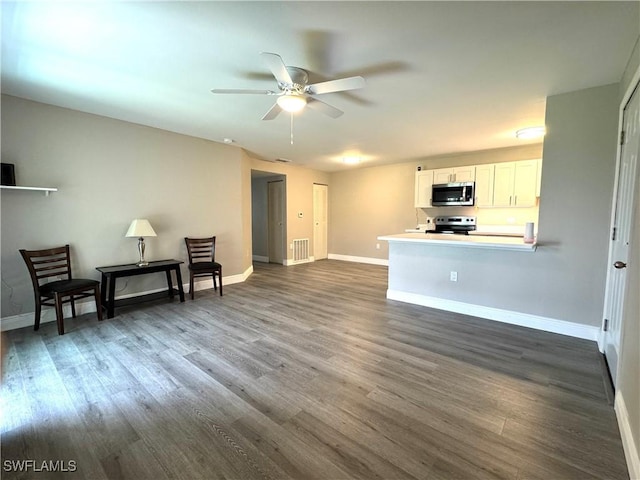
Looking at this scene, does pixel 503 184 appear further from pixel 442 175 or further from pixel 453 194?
pixel 442 175

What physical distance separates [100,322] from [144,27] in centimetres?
306

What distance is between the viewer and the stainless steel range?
5.53 metres

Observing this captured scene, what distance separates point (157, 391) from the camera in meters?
2.00

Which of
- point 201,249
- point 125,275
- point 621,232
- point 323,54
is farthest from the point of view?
point 201,249

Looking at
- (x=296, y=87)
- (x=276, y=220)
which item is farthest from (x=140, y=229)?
(x=276, y=220)

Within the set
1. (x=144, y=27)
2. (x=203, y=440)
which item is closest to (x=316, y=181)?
(x=144, y=27)

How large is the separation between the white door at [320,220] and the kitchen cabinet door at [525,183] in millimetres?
4402

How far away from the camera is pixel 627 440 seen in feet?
4.87

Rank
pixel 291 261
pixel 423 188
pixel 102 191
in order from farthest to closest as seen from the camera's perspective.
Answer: pixel 291 261
pixel 423 188
pixel 102 191

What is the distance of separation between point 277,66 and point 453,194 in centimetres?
452

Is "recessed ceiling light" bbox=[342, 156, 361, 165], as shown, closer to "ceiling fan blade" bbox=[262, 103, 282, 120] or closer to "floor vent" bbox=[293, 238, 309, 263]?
"floor vent" bbox=[293, 238, 309, 263]

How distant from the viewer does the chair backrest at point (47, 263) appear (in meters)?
2.95

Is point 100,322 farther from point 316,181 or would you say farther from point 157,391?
point 316,181

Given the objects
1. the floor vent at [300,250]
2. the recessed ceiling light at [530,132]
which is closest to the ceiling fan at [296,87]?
the recessed ceiling light at [530,132]
